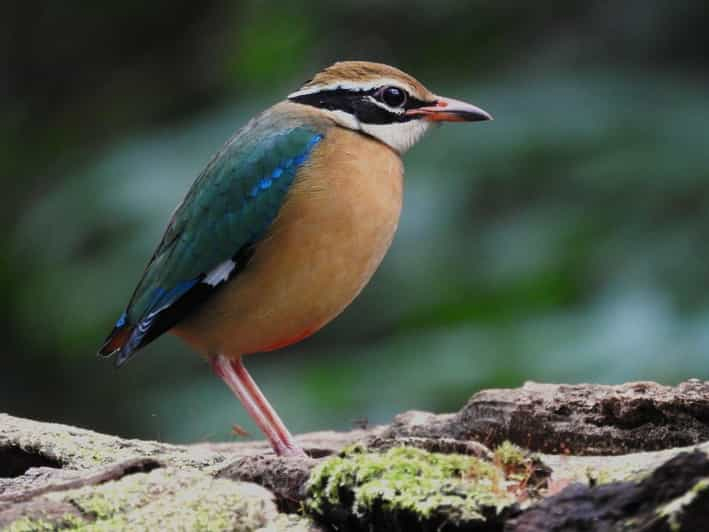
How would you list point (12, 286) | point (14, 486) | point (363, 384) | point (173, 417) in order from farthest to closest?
1. point (12, 286)
2. point (173, 417)
3. point (363, 384)
4. point (14, 486)

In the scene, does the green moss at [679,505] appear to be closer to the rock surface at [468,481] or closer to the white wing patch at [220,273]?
the rock surface at [468,481]

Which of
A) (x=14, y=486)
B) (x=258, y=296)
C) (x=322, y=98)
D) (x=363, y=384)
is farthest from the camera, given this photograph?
(x=363, y=384)

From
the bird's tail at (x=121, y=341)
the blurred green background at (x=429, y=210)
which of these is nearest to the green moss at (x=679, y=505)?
the bird's tail at (x=121, y=341)

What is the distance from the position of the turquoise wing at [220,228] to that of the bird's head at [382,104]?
303 millimetres

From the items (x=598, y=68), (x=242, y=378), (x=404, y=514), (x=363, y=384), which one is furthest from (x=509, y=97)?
(x=404, y=514)

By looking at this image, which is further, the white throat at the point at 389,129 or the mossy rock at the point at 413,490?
the white throat at the point at 389,129

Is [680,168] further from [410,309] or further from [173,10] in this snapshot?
[173,10]

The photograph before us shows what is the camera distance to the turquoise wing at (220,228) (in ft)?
18.4

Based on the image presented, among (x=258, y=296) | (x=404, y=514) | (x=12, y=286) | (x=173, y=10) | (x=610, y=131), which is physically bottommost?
(x=404, y=514)

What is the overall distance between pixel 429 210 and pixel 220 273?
259 centimetres

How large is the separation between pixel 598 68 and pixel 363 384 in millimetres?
3106

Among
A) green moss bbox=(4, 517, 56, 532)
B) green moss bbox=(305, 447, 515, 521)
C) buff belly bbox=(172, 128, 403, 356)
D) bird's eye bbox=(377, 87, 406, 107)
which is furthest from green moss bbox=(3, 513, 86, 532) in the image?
bird's eye bbox=(377, 87, 406, 107)

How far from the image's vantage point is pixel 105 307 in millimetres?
8617

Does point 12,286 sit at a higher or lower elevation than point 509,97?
higher
